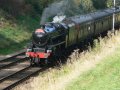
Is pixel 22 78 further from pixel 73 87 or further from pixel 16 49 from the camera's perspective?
pixel 16 49

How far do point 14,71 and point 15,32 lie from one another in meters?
12.3

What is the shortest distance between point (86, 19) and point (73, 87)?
17.0 metres

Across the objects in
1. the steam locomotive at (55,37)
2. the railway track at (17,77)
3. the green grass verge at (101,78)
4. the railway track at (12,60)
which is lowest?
the railway track at (12,60)

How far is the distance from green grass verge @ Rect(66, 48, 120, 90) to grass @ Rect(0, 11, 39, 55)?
15.2 meters

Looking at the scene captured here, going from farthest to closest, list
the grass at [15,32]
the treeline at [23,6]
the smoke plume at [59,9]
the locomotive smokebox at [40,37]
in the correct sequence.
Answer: the smoke plume at [59,9] < the treeline at [23,6] < the grass at [15,32] < the locomotive smokebox at [40,37]

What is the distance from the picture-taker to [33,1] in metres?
44.4

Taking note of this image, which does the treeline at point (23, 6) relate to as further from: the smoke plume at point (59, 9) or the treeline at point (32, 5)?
the smoke plume at point (59, 9)

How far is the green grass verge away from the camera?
476 inches

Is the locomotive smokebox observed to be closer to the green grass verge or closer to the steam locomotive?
the steam locomotive

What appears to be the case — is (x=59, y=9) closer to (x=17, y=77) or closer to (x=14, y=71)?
(x=14, y=71)

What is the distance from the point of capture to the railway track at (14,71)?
19.6 meters

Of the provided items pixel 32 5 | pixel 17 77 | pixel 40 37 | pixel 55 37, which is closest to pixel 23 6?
pixel 32 5

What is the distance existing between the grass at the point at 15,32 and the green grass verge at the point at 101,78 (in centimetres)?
1522

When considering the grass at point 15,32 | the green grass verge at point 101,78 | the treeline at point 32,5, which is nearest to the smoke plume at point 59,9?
the treeline at point 32,5
